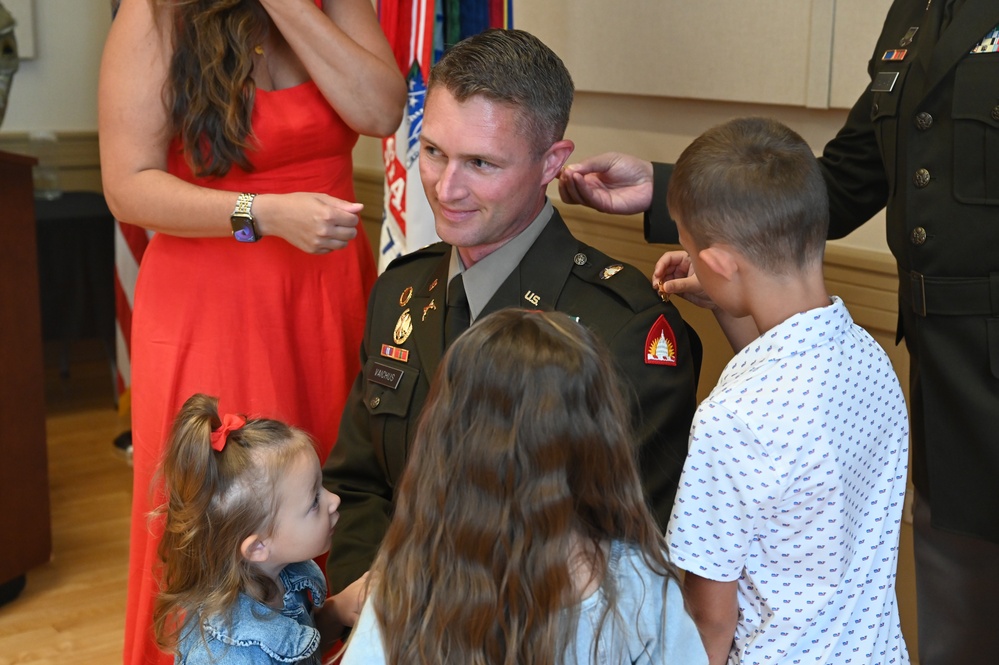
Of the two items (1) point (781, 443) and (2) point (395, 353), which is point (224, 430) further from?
(1) point (781, 443)

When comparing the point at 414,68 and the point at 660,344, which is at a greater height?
the point at 414,68

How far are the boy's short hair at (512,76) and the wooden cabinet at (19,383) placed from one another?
199 cm

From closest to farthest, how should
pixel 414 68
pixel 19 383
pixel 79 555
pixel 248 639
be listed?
pixel 248 639 → pixel 414 68 → pixel 19 383 → pixel 79 555

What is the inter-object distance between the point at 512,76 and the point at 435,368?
→ 0.49 metres

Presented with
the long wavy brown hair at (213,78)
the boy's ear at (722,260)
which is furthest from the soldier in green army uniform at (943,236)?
the long wavy brown hair at (213,78)

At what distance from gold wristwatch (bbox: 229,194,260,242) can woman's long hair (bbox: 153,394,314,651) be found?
0.43 metres

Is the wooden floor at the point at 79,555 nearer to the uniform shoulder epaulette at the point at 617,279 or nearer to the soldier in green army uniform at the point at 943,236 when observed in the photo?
the uniform shoulder epaulette at the point at 617,279

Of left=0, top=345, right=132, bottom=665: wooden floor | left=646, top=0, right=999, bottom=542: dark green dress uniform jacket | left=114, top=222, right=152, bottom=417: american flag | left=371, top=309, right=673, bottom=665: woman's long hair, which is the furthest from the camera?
left=114, top=222, right=152, bottom=417: american flag

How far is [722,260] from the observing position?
144cm

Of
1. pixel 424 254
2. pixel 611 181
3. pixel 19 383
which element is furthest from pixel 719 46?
pixel 19 383

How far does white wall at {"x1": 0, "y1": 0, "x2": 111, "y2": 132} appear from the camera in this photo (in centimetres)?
568

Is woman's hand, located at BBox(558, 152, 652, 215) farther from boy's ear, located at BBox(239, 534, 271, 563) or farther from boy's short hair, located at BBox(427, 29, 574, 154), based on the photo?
boy's ear, located at BBox(239, 534, 271, 563)

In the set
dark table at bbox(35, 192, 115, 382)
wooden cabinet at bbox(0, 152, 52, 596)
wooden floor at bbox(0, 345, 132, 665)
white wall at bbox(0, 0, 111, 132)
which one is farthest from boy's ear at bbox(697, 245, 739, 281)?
white wall at bbox(0, 0, 111, 132)

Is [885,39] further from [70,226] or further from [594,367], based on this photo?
[70,226]
